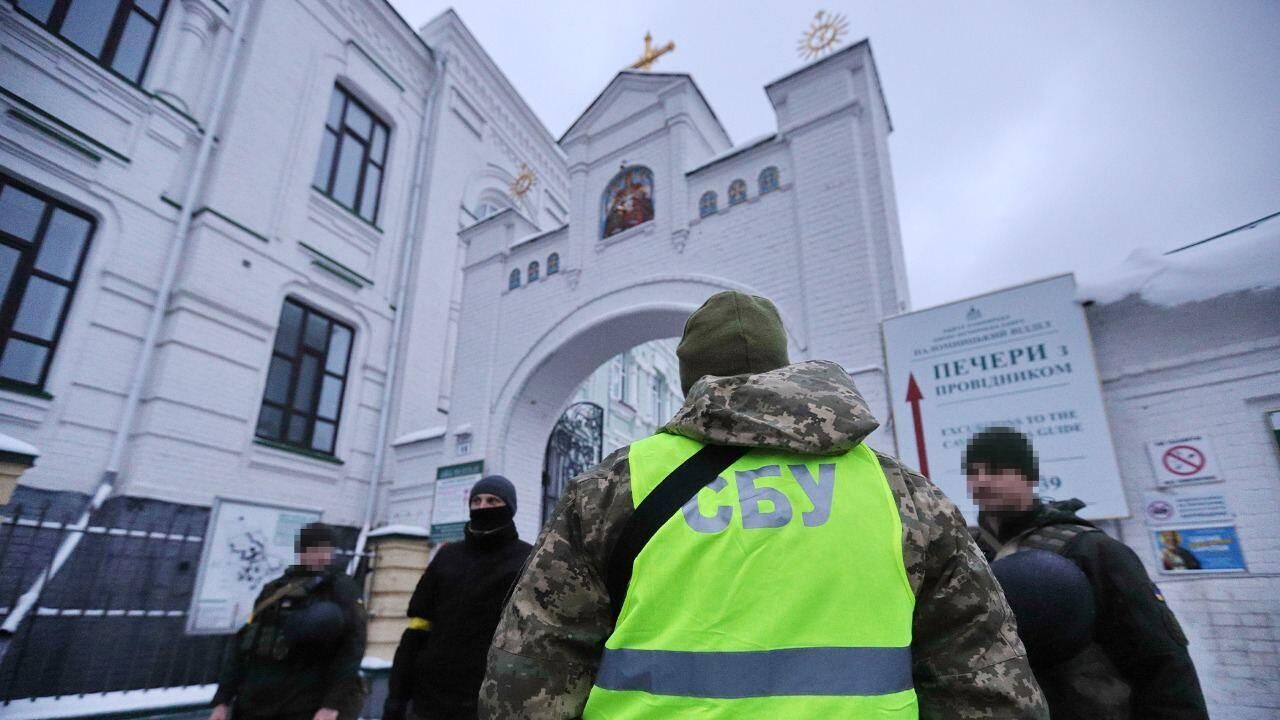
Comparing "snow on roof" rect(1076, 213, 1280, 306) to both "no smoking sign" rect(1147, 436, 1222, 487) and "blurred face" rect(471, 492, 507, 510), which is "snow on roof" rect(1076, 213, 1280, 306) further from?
"blurred face" rect(471, 492, 507, 510)

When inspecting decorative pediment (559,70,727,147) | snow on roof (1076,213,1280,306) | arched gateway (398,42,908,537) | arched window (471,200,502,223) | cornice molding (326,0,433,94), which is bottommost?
snow on roof (1076,213,1280,306)

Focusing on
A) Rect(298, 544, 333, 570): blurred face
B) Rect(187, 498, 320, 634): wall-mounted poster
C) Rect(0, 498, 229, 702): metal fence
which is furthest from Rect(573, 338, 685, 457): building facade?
Rect(298, 544, 333, 570): blurred face

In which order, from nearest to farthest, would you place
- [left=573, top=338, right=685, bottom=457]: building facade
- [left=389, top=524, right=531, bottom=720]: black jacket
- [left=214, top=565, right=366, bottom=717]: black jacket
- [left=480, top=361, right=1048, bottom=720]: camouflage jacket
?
[left=480, top=361, right=1048, bottom=720]: camouflage jacket, [left=389, top=524, right=531, bottom=720]: black jacket, [left=214, top=565, right=366, bottom=717]: black jacket, [left=573, top=338, right=685, bottom=457]: building facade

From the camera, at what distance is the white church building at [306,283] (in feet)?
18.9

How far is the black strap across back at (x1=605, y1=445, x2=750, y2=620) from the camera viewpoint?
1045mm

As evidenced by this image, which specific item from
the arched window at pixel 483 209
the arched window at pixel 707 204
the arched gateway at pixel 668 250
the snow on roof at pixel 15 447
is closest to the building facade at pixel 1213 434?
the arched gateway at pixel 668 250

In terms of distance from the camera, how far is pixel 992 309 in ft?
16.6

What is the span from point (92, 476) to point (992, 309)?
8601 millimetres

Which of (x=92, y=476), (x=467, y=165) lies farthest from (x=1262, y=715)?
(x=467, y=165)

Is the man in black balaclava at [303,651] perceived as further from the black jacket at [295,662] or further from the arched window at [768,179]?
the arched window at [768,179]

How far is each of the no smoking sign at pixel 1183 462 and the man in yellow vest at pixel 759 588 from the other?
14.2 ft

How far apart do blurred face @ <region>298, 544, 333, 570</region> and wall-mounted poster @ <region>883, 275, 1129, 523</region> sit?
4340 mm

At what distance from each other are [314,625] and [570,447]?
22.7ft

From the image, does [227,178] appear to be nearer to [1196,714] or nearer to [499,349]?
[499,349]
